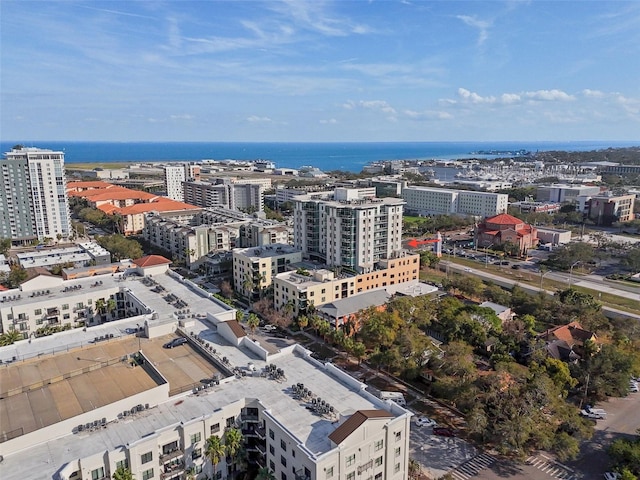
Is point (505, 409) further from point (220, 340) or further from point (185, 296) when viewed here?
point (185, 296)

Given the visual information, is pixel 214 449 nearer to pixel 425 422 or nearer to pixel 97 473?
pixel 97 473

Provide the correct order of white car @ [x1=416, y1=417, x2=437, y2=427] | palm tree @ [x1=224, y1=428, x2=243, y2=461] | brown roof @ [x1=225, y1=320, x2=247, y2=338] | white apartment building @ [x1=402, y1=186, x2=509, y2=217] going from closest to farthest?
palm tree @ [x1=224, y1=428, x2=243, y2=461] → brown roof @ [x1=225, y1=320, x2=247, y2=338] → white car @ [x1=416, y1=417, x2=437, y2=427] → white apartment building @ [x1=402, y1=186, x2=509, y2=217]

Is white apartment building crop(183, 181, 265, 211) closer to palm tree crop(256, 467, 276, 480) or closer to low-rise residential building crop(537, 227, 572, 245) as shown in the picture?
low-rise residential building crop(537, 227, 572, 245)

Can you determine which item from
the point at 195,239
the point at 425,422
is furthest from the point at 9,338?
the point at 195,239

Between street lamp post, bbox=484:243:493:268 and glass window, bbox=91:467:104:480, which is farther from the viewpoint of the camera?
street lamp post, bbox=484:243:493:268

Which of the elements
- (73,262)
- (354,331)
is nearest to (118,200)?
(73,262)

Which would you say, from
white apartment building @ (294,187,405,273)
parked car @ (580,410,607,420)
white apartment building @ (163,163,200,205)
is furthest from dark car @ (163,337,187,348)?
white apartment building @ (163,163,200,205)

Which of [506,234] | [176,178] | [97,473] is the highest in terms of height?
[176,178]

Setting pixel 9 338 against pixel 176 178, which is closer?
pixel 9 338
